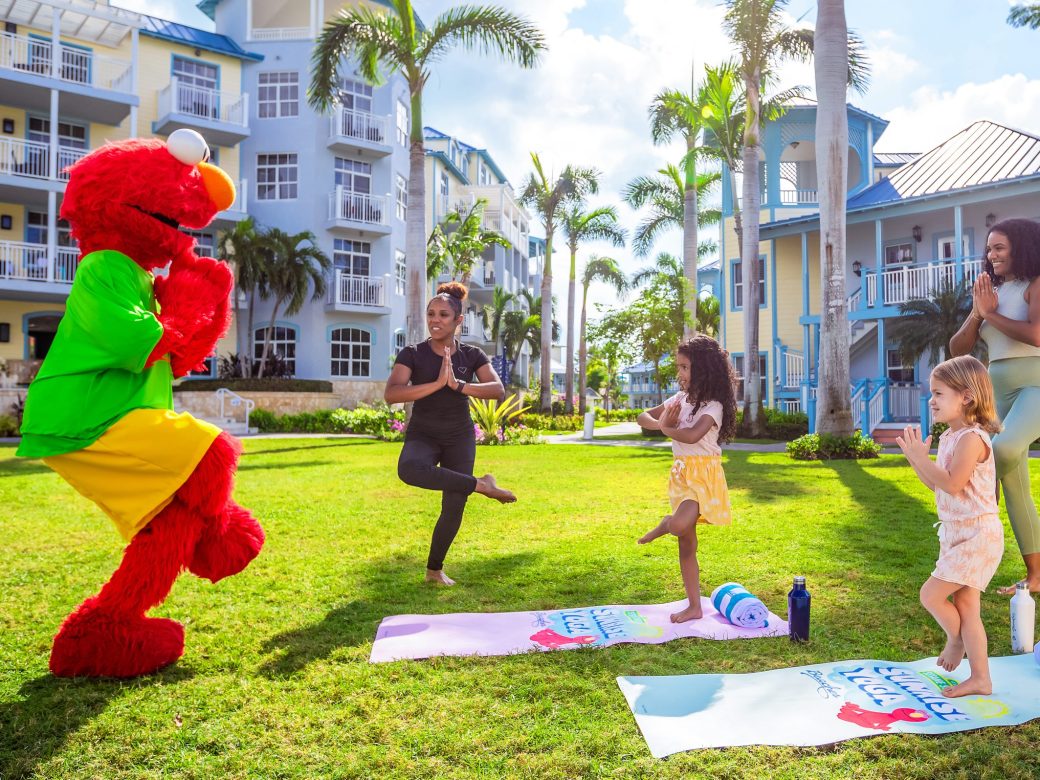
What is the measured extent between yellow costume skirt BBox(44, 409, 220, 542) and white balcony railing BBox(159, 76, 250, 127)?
24.7m

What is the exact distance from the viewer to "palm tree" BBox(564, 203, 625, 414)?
34812 millimetres

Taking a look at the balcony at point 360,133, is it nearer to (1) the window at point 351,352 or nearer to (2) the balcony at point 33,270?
(1) the window at point 351,352

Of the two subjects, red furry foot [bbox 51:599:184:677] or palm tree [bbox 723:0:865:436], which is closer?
red furry foot [bbox 51:599:184:677]

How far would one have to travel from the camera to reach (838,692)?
3.04m

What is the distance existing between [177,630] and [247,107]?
26.0 m

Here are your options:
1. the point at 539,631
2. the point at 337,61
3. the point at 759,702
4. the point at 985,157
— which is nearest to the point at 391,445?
the point at 337,61

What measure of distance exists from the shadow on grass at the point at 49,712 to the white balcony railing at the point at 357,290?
24402mm

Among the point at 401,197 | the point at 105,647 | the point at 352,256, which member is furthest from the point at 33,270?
the point at 105,647

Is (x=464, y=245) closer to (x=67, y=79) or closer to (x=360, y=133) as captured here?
(x=360, y=133)

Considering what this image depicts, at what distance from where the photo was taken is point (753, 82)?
62.0 feet

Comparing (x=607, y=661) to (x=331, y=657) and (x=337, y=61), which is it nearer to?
(x=331, y=657)

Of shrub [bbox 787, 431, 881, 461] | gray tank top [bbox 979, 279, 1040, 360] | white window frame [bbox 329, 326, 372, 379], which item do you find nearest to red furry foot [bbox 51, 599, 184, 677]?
gray tank top [bbox 979, 279, 1040, 360]

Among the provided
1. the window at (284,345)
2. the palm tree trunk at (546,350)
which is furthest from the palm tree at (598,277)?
the window at (284,345)

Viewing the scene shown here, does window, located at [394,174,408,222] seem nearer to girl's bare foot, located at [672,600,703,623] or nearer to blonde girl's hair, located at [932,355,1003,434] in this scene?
girl's bare foot, located at [672,600,703,623]
